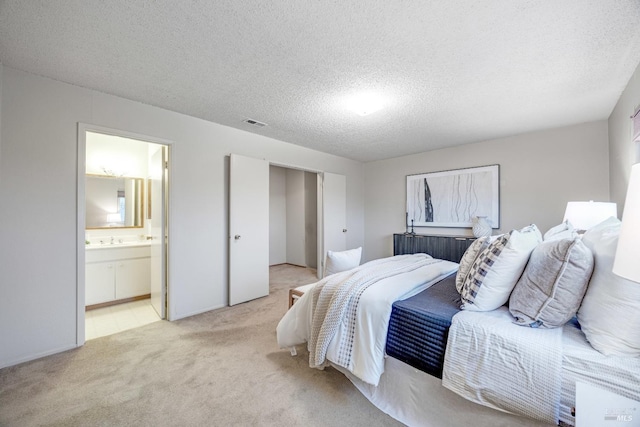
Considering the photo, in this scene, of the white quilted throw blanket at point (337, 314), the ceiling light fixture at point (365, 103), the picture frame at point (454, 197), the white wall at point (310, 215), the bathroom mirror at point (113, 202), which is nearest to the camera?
the white quilted throw blanket at point (337, 314)

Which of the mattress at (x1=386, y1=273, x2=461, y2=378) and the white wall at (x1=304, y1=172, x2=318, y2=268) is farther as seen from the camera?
the white wall at (x1=304, y1=172, x2=318, y2=268)

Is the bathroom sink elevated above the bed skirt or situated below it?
above

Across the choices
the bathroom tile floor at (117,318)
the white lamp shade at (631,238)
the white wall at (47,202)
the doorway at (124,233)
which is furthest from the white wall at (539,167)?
the bathroom tile floor at (117,318)

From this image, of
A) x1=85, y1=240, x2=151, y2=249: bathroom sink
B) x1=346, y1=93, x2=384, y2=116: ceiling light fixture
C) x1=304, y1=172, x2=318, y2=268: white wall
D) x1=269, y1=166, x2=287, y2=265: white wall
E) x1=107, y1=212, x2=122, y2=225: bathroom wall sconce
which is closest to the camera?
x1=346, y1=93, x2=384, y2=116: ceiling light fixture

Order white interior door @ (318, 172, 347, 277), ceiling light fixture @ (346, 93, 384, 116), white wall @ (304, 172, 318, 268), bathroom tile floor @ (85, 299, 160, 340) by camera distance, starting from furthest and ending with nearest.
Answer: white wall @ (304, 172, 318, 268) < white interior door @ (318, 172, 347, 277) < bathroom tile floor @ (85, 299, 160, 340) < ceiling light fixture @ (346, 93, 384, 116)

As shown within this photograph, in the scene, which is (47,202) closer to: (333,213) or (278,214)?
(333,213)

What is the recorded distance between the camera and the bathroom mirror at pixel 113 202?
352cm

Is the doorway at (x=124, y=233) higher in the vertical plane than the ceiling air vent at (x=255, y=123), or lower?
lower

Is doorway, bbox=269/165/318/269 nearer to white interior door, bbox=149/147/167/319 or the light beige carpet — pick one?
white interior door, bbox=149/147/167/319

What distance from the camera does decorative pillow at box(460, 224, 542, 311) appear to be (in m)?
1.39

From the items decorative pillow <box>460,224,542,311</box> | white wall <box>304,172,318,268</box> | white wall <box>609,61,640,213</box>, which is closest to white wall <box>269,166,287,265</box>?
white wall <box>304,172,318,268</box>

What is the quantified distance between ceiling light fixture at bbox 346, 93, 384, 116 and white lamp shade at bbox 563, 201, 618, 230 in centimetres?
221

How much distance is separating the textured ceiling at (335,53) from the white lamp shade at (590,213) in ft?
3.48

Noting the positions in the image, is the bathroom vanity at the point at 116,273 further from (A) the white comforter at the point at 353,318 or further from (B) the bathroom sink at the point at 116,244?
(A) the white comforter at the point at 353,318
